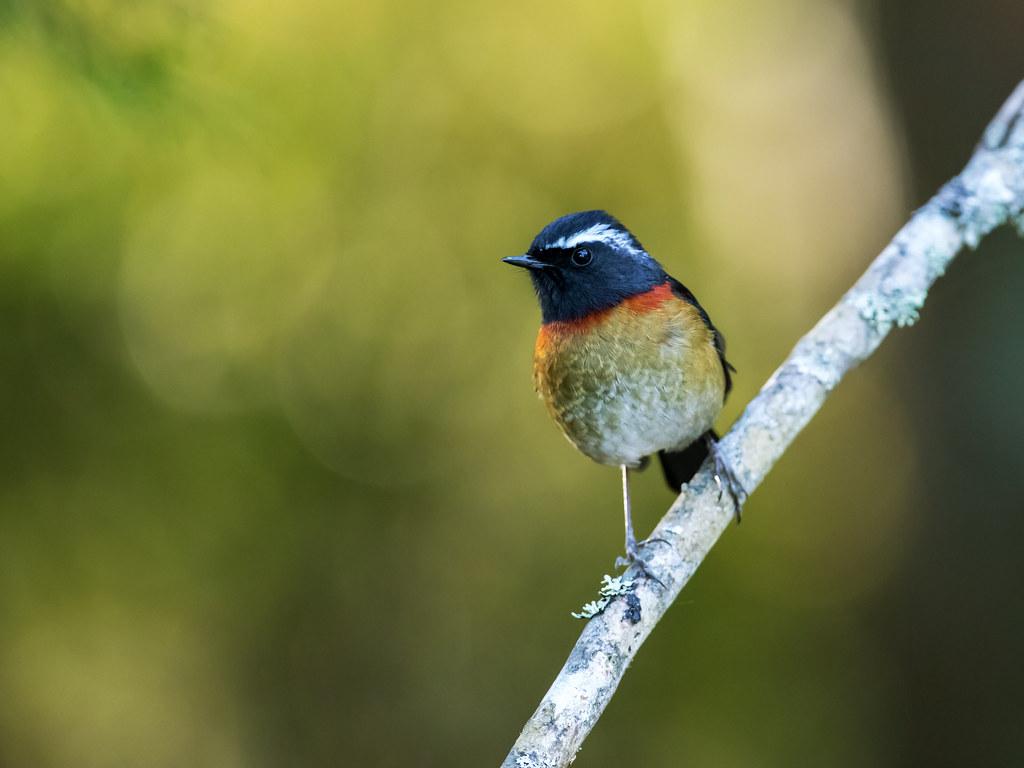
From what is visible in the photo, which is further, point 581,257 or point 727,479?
point 581,257

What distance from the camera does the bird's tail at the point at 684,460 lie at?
15.7 feet

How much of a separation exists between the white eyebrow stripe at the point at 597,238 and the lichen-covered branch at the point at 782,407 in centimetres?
85

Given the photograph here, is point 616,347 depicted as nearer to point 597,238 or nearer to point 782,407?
point 597,238

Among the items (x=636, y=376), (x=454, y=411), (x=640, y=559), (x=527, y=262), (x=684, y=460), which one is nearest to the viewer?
(x=640, y=559)

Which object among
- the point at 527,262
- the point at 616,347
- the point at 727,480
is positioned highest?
the point at 527,262

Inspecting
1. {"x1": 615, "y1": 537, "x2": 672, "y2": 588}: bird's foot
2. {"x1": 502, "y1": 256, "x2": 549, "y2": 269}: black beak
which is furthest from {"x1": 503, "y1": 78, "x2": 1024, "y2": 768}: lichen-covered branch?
{"x1": 502, "y1": 256, "x2": 549, "y2": 269}: black beak

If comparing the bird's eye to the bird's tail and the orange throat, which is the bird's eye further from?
the bird's tail

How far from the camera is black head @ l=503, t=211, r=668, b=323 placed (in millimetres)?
4176

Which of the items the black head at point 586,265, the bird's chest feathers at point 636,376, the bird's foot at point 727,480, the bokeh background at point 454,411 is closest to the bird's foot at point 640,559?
the bird's foot at point 727,480

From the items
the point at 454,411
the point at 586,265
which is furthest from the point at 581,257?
the point at 454,411

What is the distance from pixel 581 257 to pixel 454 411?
14.5 ft

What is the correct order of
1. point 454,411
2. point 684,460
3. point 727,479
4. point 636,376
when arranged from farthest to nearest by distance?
point 454,411
point 684,460
point 636,376
point 727,479

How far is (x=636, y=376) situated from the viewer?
159 inches

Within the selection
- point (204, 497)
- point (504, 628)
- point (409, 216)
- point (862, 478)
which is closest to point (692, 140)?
point (409, 216)
